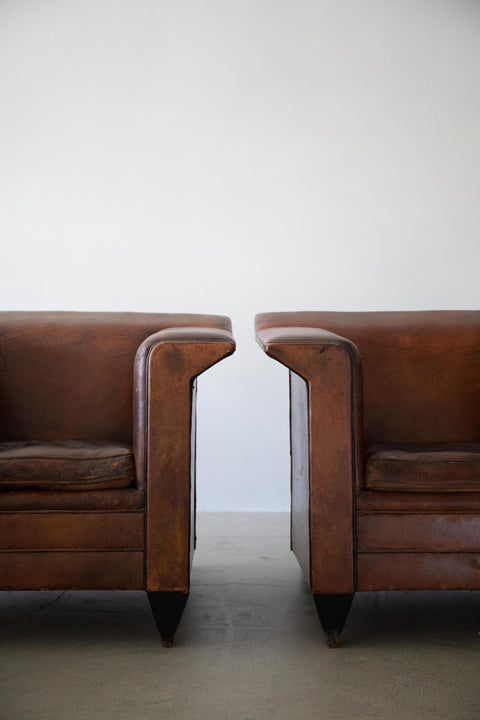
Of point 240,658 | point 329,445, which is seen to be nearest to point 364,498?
point 329,445

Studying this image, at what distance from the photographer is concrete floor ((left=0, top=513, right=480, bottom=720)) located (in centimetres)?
146

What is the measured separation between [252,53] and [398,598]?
2.78 meters

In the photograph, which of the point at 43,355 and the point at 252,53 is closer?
the point at 43,355

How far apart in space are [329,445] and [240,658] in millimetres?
562

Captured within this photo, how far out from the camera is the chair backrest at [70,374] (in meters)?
2.33

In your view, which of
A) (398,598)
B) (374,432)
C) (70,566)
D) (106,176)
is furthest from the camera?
(106,176)

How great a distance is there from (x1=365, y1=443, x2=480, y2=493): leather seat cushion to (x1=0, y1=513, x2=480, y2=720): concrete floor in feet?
1.32

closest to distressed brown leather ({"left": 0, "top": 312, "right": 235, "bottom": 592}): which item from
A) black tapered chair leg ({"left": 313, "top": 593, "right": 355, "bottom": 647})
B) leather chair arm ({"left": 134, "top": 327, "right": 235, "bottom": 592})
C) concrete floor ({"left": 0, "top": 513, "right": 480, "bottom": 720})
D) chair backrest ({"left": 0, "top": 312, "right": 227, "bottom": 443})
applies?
leather chair arm ({"left": 134, "top": 327, "right": 235, "bottom": 592})

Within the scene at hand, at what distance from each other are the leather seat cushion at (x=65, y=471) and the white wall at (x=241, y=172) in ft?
5.86

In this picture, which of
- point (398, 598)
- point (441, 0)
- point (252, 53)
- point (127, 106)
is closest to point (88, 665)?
point (398, 598)

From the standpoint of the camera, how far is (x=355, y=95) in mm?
3674

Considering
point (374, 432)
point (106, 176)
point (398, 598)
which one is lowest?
A: point (398, 598)

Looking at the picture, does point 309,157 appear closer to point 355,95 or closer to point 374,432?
point 355,95

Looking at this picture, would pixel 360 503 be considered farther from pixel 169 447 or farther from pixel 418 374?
pixel 418 374
